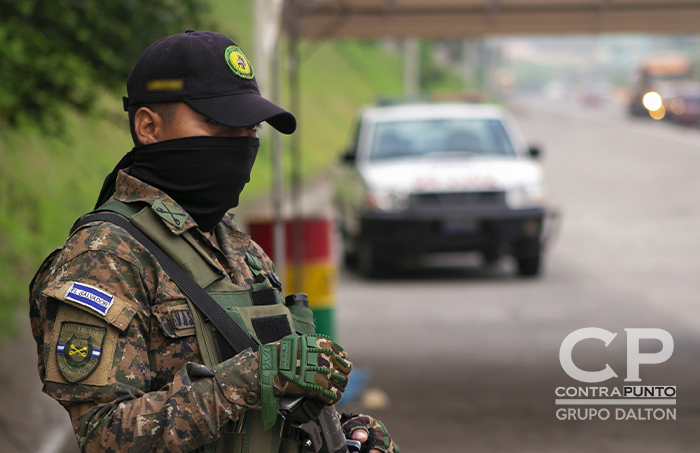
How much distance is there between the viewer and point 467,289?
9.94m

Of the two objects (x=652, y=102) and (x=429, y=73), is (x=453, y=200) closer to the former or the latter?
(x=652, y=102)

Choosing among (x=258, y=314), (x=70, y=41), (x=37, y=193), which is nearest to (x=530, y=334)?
(x=70, y=41)

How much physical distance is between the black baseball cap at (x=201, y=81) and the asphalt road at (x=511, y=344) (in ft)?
12.0

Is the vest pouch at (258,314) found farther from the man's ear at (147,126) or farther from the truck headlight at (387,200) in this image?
the truck headlight at (387,200)

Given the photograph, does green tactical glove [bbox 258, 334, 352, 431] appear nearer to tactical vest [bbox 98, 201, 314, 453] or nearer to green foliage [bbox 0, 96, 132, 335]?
tactical vest [bbox 98, 201, 314, 453]

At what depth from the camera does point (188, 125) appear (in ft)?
5.82

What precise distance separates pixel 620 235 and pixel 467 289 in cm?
489

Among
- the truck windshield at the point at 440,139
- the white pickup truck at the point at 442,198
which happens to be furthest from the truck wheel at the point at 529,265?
the truck windshield at the point at 440,139

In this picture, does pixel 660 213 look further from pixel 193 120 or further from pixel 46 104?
pixel 193 120

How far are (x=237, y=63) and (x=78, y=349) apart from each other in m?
0.64

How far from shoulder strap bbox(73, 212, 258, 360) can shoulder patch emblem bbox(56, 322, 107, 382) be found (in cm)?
18

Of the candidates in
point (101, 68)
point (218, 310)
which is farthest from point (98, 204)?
point (101, 68)

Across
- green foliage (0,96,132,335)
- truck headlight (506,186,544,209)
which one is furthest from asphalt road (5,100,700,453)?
green foliage (0,96,132,335)

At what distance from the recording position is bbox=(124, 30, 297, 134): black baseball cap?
1729mm
